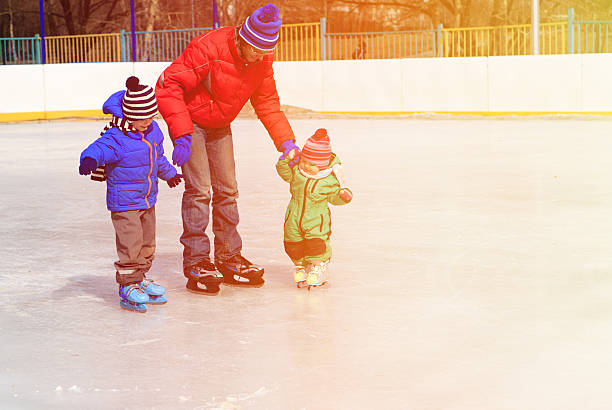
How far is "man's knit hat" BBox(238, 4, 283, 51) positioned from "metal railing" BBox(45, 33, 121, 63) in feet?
69.2

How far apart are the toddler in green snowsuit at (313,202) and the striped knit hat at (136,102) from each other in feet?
3.02

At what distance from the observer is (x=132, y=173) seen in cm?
492

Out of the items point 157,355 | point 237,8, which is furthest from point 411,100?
point 157,355

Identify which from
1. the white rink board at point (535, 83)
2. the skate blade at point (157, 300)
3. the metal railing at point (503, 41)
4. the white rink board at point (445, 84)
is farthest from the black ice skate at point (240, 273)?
the metal railing at point (503, 41)

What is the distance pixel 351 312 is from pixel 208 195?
114 cm

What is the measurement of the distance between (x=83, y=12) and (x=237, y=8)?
6.32 metres

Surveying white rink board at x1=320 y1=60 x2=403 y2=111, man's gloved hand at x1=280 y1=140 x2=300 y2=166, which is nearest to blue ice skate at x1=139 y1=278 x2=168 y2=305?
man's gloved hand at x1=280 y1=140 x2=300 y2=166

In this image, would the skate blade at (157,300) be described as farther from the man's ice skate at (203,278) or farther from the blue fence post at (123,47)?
the blue fence post at (123,47)

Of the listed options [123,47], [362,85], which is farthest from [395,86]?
[123,47]

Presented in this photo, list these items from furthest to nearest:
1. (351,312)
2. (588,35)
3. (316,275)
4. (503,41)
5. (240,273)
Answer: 1. (503,41)
2. (588,35)
3. (240,273)
4. (316,275)
5. (351,312)

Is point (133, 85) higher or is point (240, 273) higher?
point (133, 85)

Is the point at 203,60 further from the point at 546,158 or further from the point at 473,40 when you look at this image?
the point at 473,40

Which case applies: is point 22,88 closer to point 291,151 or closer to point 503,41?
point 503,41

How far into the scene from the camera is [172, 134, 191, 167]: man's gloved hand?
499cm
